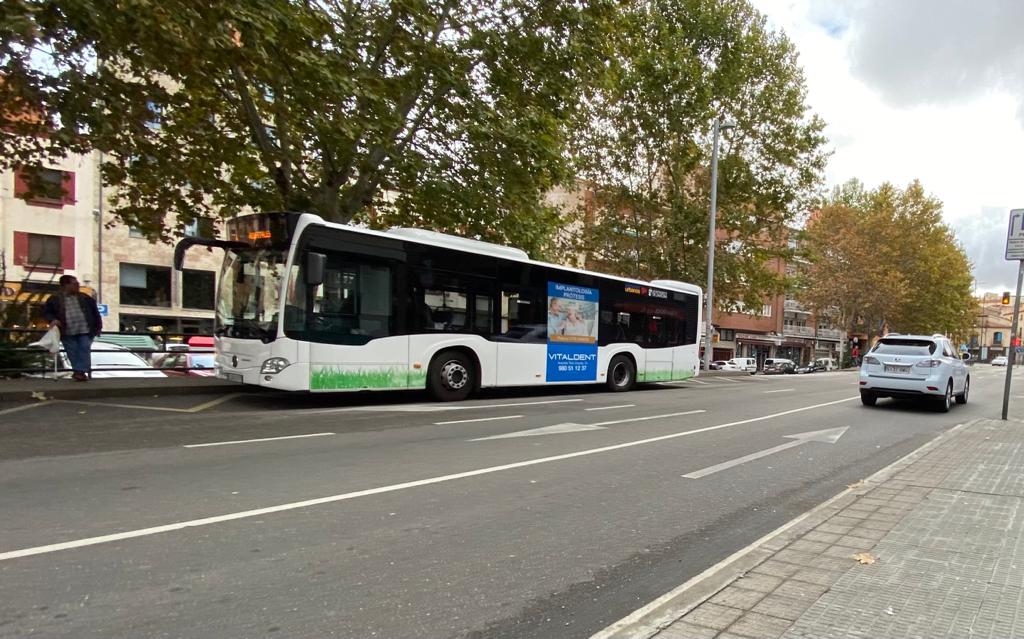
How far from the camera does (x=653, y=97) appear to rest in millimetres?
27328

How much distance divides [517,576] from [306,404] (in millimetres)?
8928

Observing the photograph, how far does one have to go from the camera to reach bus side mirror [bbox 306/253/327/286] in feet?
33.8

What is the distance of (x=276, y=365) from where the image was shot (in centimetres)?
1045

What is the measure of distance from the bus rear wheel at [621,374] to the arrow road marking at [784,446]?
667 cm

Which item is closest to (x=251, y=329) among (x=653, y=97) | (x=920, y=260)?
(x=653, y=97)

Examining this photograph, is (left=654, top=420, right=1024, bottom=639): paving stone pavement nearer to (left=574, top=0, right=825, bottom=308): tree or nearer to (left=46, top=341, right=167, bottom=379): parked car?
(left=46, top=341, right=167, bottom=379): parked car

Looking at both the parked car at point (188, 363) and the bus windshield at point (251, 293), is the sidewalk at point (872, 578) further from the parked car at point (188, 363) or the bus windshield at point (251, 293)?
the parked car at point (188, 363)

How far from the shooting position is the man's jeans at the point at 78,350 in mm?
11680

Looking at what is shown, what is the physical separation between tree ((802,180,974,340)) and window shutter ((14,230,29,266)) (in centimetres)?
4498

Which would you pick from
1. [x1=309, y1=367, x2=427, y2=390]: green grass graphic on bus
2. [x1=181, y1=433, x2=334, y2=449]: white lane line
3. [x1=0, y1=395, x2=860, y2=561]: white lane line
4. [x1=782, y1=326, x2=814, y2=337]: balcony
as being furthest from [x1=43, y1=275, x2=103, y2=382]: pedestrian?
[x1=782, y1=326, x2=814, y2=337]: balcony

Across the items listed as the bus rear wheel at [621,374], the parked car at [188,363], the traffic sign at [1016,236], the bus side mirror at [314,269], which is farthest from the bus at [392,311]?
the traffic sign at [1016,236]

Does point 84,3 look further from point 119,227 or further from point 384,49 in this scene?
point 119,227

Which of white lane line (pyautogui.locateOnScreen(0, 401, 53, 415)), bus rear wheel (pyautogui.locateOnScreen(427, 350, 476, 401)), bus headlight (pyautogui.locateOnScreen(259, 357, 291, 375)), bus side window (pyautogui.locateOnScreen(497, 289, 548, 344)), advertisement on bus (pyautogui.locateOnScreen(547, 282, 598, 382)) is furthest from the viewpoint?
advertisement on bus (pyautogui.locateOnScreen(547, 282, 598, 382))

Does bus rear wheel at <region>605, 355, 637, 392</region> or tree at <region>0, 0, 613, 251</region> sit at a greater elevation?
tree at <region>0, 0, 613, 251</region>
